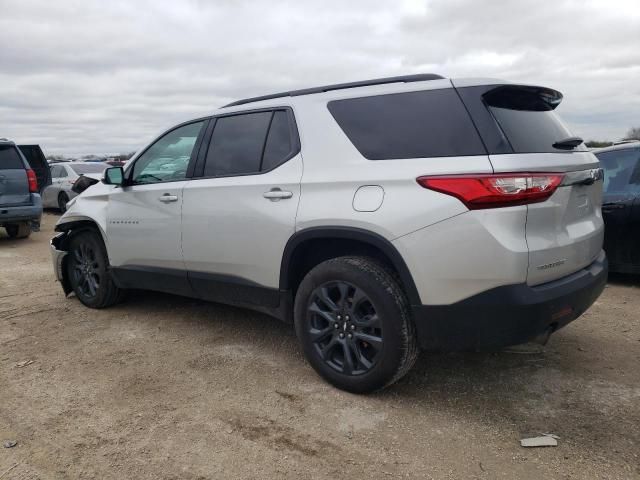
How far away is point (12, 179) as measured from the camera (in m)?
9.67

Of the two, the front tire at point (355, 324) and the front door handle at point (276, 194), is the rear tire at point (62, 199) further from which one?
the front tire at point (355, 324)

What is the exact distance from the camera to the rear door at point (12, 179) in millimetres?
Answer: 9570

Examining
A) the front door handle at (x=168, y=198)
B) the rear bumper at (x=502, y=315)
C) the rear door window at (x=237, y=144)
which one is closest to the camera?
the rear bumper at (x=502, y=315)

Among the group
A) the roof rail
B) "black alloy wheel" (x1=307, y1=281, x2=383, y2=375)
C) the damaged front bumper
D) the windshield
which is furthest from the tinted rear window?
the windshield

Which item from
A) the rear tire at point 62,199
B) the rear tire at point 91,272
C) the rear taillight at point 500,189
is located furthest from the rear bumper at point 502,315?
the rear tire at point 62,199

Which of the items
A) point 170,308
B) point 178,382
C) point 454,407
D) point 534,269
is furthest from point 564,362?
point 170,308

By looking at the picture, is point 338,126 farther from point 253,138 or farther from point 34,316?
point 34,316

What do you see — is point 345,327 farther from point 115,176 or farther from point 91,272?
point 91,272

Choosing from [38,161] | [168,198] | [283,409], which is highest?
[168,198]

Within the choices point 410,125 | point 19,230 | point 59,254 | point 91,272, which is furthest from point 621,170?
point 19,230

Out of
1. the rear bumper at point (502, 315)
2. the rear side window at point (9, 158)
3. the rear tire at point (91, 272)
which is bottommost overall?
the rear tire at point (91, 272)

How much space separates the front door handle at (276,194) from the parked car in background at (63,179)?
12.3m

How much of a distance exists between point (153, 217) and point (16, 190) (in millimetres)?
6759

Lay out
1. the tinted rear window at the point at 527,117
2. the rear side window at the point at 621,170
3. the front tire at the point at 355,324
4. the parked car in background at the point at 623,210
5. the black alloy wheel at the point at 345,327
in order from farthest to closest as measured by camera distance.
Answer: the rear side window at the point at 621,170
the parked car in background at the point at 623,210
the black alloy wheel at the point at 345,327
the front tire at the point at 355,324
the tinted rear window at the point at 527,117
